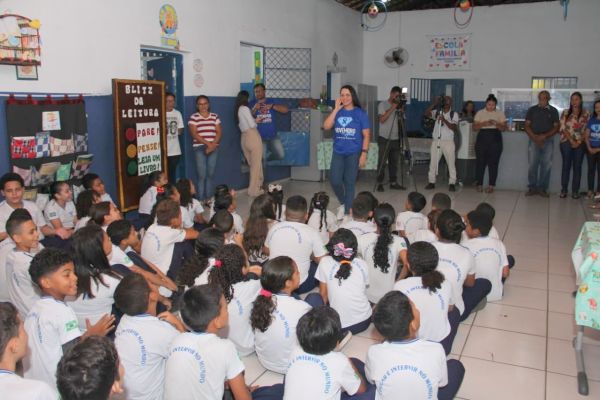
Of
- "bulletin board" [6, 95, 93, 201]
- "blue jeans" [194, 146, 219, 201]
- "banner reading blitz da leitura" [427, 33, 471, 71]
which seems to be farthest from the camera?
"banner reading blitz da leitura" [427, 33, 471, 71]

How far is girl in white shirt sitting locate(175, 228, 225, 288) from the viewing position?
114 inches

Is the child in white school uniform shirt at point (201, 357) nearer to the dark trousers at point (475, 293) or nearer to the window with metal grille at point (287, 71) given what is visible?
the dark trousers at point (475, 293)

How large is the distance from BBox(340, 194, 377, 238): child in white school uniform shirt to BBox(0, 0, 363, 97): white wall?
2962mm

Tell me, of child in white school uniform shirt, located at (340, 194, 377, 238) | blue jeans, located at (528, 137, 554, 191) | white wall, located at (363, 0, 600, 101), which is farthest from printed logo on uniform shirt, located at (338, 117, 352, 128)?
white wall, located at (363, 0, 600, 101)

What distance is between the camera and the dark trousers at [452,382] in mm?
2350

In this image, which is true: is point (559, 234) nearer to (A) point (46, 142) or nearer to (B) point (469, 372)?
(B) point (469, 372)

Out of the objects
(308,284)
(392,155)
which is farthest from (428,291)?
(392,155)

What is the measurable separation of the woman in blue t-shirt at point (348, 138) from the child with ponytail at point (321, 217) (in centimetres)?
91

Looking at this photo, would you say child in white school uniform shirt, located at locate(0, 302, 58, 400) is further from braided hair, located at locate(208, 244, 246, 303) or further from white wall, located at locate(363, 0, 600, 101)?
white wall, located at locate(363, 0, 600, 101)

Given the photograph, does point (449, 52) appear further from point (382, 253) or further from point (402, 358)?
point (402, 358)

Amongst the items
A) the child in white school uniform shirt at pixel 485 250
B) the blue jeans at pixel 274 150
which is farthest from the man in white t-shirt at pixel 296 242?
the blue jeans at pixel 274 150

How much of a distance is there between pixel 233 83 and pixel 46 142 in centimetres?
319

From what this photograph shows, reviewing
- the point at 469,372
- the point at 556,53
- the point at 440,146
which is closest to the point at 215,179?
the point at 440,146

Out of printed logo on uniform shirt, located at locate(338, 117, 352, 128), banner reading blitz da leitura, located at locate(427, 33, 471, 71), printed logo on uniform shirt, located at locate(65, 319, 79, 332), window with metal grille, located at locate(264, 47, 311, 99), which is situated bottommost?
printed logo on uniform shirt, located at locate(65, 319, 79, 332)
